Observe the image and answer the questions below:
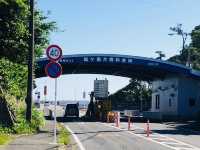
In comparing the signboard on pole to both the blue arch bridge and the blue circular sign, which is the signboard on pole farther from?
the blue arch bridge

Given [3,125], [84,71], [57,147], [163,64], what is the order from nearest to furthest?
[57,147], [3,125], [163,64], [84,71]

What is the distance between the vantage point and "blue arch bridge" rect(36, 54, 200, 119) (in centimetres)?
5712

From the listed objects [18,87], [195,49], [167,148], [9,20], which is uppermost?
[195,49]

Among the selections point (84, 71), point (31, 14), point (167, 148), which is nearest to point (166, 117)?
point (84, 71)

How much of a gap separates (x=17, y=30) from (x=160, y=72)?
123ft

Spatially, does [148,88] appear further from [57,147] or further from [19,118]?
[57,147]

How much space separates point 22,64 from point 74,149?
13368 millimetres

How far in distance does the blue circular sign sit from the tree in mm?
4269

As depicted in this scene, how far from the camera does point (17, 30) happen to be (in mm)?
28312

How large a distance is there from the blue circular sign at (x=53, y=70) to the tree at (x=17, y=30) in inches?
168

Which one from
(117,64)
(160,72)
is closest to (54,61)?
(117,64)

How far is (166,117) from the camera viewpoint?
202 feet

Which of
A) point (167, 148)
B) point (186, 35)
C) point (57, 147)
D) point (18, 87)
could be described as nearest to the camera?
point (57, 147)

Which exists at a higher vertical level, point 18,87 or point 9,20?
point 9,20
